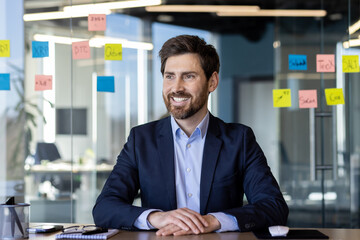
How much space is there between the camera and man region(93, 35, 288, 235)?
2.02 metres

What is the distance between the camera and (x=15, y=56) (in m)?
3.98

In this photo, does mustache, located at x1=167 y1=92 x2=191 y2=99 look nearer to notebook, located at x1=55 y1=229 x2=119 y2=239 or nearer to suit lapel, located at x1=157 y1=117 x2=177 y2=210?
suit lapel, located at x1=157 y1=117 x2=177 y2=210

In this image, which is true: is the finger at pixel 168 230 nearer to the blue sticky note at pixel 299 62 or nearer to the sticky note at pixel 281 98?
the sticky note at pixel 281 98

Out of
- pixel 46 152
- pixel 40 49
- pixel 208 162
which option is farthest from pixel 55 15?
pixel 208 162

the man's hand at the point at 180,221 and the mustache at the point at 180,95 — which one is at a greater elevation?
the mustache at the point at 180,95

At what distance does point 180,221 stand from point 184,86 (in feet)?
1.94

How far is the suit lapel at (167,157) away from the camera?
2016 mm

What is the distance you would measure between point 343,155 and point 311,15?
1709mm

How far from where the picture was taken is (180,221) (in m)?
1.68

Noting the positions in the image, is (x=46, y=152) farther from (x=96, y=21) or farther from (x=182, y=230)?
Answer: (x=182, y=230)

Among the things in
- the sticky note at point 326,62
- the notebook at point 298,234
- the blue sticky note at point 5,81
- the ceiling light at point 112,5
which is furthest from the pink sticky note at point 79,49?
the notebook at point 298,234

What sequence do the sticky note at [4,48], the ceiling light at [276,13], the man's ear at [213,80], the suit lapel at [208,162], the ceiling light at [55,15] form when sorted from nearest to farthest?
the suit lapel at [208,162] → the man's ear at [213,80] → the sticky note at [4,48] → the ceiling light at [55,15] → the ceiling light at [276,13]

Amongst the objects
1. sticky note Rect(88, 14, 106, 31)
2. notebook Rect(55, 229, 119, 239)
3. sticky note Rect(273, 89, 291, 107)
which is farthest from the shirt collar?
sticky note Rect(88, 14, 106, 31)

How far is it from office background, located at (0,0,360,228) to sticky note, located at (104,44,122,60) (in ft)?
0.92
